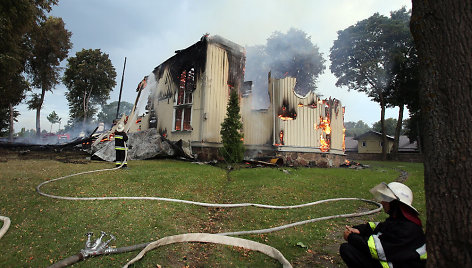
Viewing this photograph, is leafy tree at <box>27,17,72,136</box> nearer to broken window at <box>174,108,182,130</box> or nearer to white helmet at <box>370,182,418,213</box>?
broken window at <box>174,108,182,130</box>

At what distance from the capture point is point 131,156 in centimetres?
1577

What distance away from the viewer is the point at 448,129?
199 cm

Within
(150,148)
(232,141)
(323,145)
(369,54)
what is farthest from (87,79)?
(369,54)

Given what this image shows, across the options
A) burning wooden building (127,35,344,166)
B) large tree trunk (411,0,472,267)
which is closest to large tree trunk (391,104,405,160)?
burning wooden building (127,35,344,166)

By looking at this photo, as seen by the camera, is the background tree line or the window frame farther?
the window frame

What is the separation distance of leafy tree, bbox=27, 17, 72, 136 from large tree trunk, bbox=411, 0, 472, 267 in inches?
1383

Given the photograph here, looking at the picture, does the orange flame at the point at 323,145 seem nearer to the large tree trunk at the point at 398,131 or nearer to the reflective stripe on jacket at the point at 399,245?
the reflective stripe on jacket at the point at 399,245

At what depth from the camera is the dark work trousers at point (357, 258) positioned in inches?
101

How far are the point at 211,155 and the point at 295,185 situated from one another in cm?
814

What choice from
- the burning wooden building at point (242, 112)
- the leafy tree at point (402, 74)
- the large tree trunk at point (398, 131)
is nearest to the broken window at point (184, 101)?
the burning wooden building at point (242, 112)

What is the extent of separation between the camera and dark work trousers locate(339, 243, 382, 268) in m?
2.57

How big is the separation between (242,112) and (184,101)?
439cm

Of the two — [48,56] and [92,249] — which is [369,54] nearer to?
[92,249]

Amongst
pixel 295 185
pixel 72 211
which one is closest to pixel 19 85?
pixel 72 211
